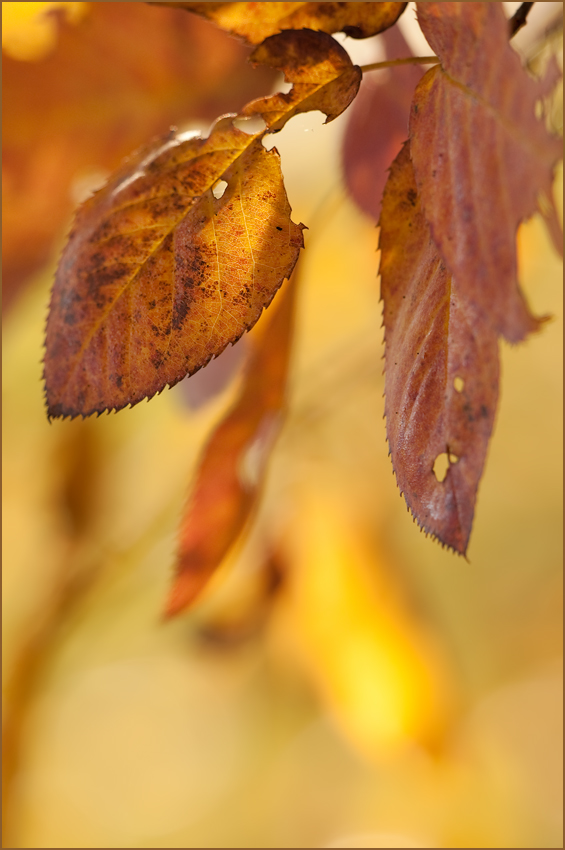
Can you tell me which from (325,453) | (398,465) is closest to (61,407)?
(398,465)

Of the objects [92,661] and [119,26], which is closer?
[119,26]

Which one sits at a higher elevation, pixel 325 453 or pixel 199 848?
pixel 325 453

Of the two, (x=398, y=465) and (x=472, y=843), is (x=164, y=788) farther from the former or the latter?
(x=398, y=465)

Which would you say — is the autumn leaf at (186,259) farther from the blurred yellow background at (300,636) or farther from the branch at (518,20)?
the blurred yellow background at (300,636)

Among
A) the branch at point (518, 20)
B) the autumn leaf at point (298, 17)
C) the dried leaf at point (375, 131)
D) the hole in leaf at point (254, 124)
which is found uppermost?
the dried leaf at point (375, 131)

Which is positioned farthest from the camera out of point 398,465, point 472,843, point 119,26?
point 472,843

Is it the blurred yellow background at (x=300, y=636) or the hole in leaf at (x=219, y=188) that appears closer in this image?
the hole in leaf at (x=219, y=188)

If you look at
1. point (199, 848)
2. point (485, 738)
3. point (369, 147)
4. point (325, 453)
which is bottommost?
point (199, 848)

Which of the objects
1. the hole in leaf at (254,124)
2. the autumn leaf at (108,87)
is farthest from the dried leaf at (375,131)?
the hole in leaf at (254,124)
